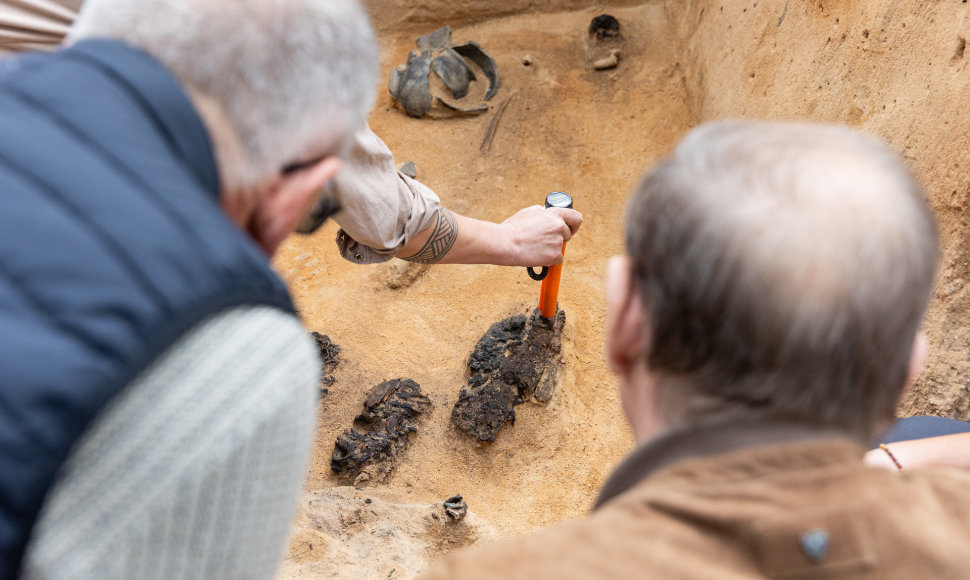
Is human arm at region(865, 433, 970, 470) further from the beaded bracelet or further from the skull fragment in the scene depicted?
the skull fragment

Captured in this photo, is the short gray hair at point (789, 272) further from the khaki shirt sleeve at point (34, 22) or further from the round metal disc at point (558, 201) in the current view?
the khaki shirt sleeve at point (34, 22)

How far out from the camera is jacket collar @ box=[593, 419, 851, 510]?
80cm

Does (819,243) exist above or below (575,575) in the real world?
above

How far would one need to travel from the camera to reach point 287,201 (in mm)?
949

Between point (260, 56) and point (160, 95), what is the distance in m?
0.12

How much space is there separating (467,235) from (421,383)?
0.75m

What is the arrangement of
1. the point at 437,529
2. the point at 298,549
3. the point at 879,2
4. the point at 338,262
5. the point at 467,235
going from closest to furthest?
1. the point at 298,549
2. the point at 437,529
3. the point at 467,235
4. the point at 879,2
5. the point at 338,262

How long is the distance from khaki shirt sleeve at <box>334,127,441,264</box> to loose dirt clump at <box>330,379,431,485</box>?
0.65 metres

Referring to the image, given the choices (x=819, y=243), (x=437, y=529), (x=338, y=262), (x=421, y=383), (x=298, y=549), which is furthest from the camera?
(x=338, y=262)

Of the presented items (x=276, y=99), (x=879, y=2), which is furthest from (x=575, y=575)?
(x=879, y=2)

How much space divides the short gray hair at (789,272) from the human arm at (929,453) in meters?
0.81

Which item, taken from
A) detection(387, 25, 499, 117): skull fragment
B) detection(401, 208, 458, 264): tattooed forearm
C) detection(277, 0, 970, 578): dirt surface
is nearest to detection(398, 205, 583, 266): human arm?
detection(401, 208, 458, 264): tattooed forearm

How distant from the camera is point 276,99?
0.88 meters

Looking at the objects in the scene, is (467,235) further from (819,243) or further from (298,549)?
(819,243)
